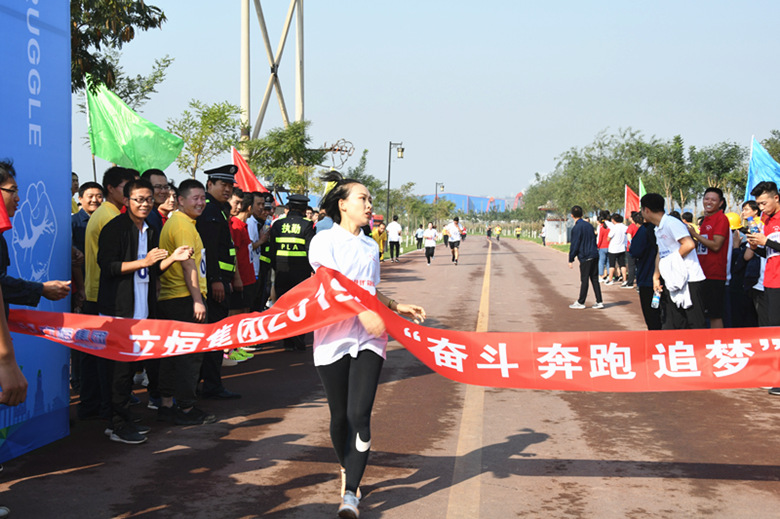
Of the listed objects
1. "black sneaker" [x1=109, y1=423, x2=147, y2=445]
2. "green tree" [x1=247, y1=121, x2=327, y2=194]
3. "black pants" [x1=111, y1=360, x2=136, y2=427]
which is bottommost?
"black sneaker" [x1=109, y1=423, x2=147, y2=445]

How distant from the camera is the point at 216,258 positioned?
7.09 meters

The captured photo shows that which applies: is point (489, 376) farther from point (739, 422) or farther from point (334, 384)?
point (739, 422)

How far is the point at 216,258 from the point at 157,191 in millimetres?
854

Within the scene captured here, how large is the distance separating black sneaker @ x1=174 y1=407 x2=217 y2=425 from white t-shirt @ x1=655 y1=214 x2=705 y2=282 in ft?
16.5

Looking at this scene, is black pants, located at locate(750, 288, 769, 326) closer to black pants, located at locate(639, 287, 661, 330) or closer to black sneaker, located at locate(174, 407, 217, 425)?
black pants, located at locate(639, 287, 661, 330)

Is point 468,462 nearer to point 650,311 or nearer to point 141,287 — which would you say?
point 141,287

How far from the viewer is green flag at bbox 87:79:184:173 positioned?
10250 millimetres

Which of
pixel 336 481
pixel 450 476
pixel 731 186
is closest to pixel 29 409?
pixel 336 481

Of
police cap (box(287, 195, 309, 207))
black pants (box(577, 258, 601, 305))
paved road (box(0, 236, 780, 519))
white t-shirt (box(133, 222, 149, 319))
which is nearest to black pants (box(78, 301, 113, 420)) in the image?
paved road (box(0, 236, 780, 519))

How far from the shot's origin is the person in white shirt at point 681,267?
7973mm

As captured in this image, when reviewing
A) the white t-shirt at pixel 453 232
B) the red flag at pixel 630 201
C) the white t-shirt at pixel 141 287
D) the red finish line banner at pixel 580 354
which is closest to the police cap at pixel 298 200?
the white t-shirt at pixel 141 287

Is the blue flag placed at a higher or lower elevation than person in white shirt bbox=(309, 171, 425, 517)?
higher

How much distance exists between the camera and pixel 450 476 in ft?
16.5

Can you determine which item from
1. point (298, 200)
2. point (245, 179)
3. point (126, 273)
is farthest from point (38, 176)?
point (245, 179)
